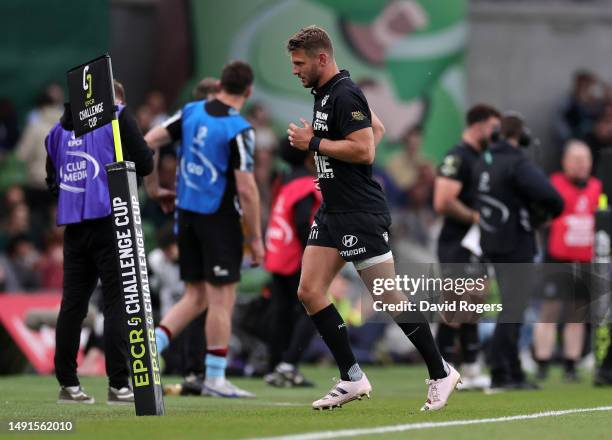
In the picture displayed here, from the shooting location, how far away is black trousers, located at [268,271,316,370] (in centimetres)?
1377

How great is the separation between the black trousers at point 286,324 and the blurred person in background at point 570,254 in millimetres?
2922

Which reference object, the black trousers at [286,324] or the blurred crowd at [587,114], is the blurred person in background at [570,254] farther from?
the blurred crowd at [587,114]

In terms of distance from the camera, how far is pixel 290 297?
1382 centimetres

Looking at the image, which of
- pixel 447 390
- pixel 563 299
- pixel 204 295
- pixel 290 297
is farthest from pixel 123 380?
pixel 563 299

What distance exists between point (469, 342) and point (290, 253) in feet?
5.83

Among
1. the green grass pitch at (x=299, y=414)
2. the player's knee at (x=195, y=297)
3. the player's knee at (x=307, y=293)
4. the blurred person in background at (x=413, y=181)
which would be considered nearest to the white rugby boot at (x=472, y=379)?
the green grass pitch at (x=299, y=414)

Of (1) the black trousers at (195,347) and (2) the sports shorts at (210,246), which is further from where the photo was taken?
(1) the black trousers at (195,347)

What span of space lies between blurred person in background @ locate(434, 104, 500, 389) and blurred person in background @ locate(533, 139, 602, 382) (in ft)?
6.89

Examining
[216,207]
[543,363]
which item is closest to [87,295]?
[216,207]

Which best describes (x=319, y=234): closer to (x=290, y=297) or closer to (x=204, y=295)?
(x=204, y=295)

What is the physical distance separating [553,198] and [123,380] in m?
4.41

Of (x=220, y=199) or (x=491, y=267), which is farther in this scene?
(x=491, y=267)

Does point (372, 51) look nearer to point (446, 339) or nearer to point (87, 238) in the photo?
point (446, 339)

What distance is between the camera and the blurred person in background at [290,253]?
13.7 m
